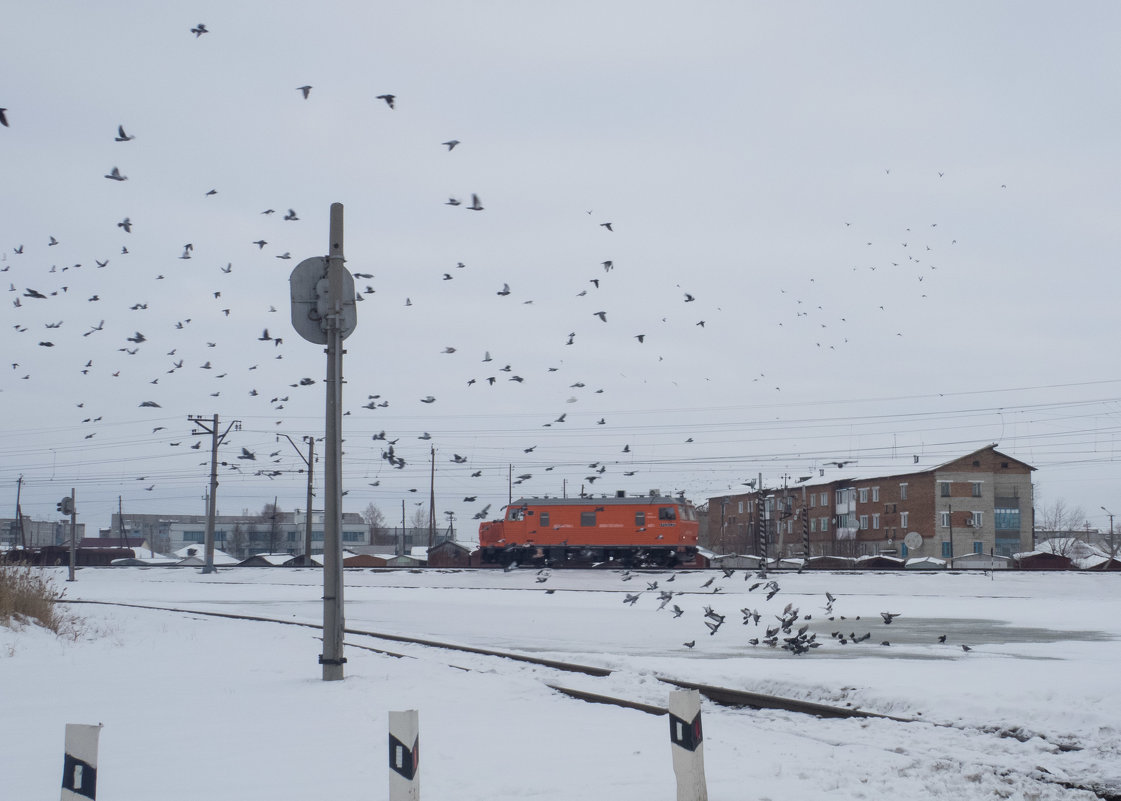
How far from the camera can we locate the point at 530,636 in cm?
1795

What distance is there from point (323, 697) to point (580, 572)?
1247 inches

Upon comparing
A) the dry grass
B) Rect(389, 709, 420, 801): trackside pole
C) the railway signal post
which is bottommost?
the dry grass

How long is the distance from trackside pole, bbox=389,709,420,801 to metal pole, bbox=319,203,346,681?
20.2ft

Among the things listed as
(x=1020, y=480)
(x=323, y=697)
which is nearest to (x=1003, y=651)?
(x=323, y=697)

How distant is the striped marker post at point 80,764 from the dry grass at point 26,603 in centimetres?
1203

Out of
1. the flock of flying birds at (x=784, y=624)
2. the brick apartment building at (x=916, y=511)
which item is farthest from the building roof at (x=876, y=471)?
the flock of flying birds at (x=784, y=624)

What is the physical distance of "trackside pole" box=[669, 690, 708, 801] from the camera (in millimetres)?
5391

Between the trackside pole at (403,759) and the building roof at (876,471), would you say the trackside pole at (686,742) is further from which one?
the building roof at (876,471)

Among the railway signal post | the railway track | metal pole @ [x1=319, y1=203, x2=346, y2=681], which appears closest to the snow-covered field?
the railway track

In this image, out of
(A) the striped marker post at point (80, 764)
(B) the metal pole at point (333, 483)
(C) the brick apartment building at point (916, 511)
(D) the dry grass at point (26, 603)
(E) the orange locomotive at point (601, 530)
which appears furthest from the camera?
(C) the brick apartment building at point (916, 511)

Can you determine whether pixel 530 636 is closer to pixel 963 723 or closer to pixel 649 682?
pixel 649 682

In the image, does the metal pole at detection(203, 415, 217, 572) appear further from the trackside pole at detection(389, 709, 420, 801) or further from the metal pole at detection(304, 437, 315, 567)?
the trackside pole at detection(389, 709, 420, 801)

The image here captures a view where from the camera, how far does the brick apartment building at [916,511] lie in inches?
3295

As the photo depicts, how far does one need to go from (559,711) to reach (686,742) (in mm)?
4322
